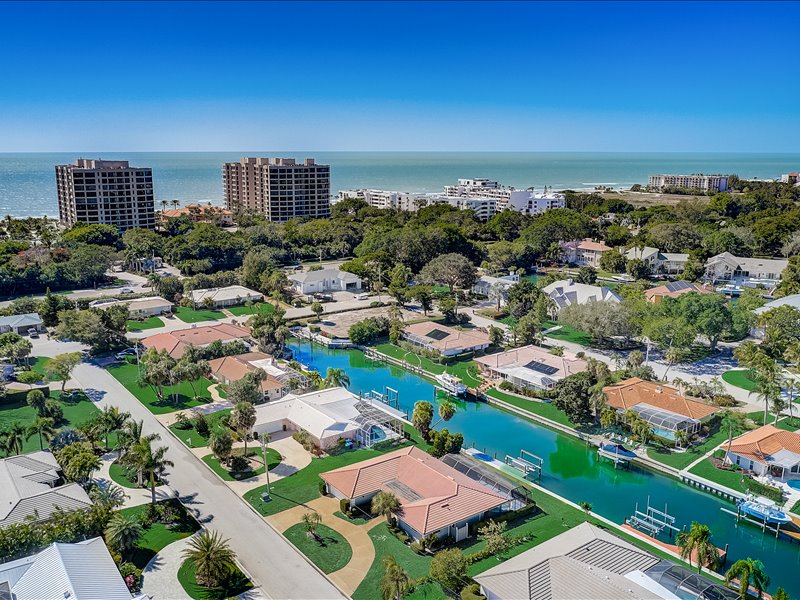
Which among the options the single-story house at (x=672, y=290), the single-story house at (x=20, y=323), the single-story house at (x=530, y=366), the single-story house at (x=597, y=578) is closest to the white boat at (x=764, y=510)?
the single-story house at (x=597, y=578)

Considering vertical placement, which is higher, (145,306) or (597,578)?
(597,578)

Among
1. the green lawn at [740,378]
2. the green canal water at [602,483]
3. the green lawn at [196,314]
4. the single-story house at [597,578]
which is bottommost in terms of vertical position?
the green canal water at [602,483]

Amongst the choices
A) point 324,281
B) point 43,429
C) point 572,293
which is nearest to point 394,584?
point 43,429

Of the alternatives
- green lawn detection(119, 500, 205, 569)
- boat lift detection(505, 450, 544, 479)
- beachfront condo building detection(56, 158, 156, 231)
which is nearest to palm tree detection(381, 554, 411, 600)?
green lawn detection(119, 500, 205, 569)

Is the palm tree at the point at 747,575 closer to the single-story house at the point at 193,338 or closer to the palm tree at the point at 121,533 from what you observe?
the palm tree at the point at 121,533

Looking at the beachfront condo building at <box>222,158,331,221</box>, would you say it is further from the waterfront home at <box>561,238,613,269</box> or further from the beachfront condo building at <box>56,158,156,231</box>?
the waterfront home at <box>561,238,613,269</box>

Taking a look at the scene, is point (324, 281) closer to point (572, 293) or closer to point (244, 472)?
point (572, 293)

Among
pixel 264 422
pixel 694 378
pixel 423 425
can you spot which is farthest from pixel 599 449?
pixel 264 422
